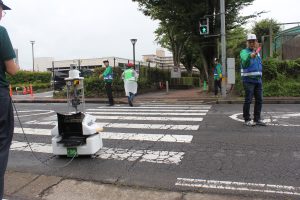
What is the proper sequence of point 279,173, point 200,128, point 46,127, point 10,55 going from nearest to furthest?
point 10,55 → point 279,173 → point 200,128 → point 46,127

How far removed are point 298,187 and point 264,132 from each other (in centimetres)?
297

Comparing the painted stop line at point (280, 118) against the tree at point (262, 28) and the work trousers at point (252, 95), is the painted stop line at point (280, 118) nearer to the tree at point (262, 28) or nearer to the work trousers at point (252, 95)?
the work trousers at point (252, 95)

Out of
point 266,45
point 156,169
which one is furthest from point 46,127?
point 266,45

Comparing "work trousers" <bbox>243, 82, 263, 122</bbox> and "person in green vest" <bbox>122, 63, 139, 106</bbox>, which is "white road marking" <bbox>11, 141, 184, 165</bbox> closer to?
"work trousers" <bbox>243, 82, 263, 122</bbox>

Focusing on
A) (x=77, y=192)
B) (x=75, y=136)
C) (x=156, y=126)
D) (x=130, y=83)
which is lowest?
(x=77, y=192)

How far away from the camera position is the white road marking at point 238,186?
12.0 feet

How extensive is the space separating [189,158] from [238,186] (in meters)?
1.26

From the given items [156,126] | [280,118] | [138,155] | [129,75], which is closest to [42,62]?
[129,75]

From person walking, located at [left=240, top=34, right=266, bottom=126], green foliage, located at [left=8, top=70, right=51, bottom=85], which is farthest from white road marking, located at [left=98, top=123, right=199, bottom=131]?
green foliage, located at [left=8, top=70, right=51, bottom=85]

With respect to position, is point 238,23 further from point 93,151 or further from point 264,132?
point 93,151

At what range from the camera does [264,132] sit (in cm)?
662

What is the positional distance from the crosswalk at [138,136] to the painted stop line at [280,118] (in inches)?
40.6

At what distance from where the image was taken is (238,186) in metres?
3.82

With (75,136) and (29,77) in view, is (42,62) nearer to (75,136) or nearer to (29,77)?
(29,77)
